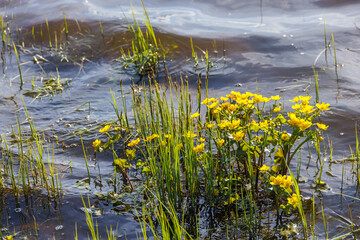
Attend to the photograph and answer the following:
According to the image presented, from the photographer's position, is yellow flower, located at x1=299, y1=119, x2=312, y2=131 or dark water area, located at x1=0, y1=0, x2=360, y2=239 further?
dark water area, located at x1=0, y1=0, x2=360, y2=239

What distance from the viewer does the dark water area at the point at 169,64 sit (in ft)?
10.9

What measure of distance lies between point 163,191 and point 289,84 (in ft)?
9.22

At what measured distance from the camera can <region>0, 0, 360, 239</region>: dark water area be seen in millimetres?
3309

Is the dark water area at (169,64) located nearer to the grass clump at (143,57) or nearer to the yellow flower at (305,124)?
the grass clump at (143,57)

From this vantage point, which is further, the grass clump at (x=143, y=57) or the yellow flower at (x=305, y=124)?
the grass clump at (x=143, y=57)

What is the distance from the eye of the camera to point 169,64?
19.4 feet

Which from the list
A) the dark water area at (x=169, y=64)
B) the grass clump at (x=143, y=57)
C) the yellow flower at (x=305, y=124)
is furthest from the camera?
the grass clump at (x=143, y=57)

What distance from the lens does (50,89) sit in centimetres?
548

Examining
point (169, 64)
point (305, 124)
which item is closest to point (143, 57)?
point (169, 64)

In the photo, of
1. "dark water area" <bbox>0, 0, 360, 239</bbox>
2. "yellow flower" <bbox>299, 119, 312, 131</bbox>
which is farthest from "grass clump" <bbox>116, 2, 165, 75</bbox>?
"yellow flower" <bbox>299, 119, 312, 131</bbox>

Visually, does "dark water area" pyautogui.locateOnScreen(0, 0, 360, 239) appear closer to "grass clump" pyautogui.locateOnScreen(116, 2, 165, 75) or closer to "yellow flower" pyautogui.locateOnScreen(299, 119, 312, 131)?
"grass clump" pyautogui.locateOnScreen(116, 2, 165, 75)

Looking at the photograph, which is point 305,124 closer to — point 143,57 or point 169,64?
point 143,57

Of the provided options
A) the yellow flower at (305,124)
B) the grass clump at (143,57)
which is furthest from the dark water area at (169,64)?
the yellow flower at (305,124)

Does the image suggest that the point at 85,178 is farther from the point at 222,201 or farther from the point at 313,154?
the point at 313,154
